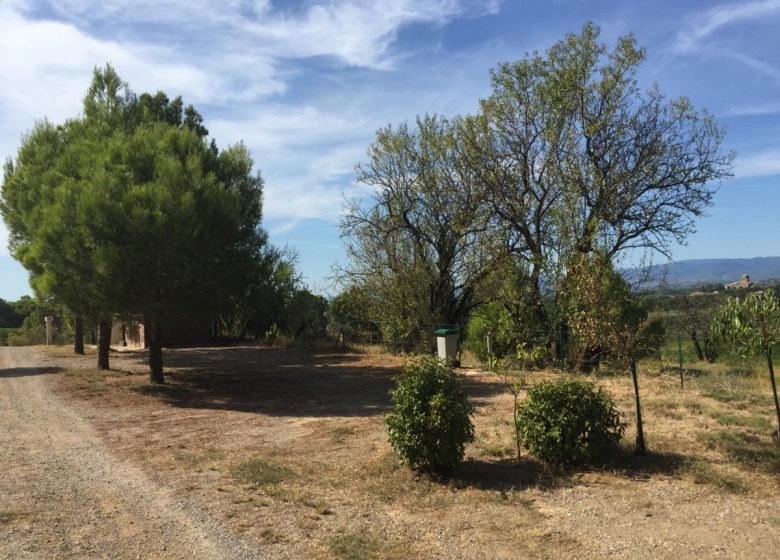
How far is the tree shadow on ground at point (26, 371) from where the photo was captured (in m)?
17.6

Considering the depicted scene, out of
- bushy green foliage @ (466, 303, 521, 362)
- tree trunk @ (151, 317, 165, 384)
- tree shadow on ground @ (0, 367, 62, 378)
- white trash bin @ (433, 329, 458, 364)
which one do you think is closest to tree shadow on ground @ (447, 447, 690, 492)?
white trash bin @ (433, 329, 458, 364)

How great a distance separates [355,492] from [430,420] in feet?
3.54

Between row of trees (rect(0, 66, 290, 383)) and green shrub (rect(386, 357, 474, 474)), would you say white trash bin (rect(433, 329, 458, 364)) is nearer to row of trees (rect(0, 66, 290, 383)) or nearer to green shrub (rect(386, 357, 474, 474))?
row of trees (rect(0, 66, 290, 383))

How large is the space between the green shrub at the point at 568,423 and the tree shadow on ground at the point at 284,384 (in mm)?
4409

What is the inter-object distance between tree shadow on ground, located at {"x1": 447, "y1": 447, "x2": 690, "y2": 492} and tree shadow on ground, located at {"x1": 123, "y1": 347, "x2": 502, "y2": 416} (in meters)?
4.21

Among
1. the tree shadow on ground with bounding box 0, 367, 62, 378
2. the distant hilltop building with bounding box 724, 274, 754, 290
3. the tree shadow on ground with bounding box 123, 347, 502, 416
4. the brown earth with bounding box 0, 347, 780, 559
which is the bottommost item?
the brown earth with bounding box 0, 347, 780, 559

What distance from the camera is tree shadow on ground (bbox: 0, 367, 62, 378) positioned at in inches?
692

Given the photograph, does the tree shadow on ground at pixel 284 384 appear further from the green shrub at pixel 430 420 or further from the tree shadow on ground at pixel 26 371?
the green shrub at pixel 430 420

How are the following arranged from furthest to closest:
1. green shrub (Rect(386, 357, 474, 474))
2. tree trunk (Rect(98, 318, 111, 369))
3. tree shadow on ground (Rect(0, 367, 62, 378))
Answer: tree trunk (Rect(98, 318, 111, 369)), tree shadow on ground (Rect(0, 367, 62, 378)), green shrub (Rect(386, 357, 474, 474))

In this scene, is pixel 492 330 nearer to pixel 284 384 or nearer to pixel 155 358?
pixel 284 384

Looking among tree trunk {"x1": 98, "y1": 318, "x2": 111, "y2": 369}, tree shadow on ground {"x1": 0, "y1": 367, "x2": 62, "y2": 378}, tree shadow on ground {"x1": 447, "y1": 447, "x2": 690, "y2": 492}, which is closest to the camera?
tree shadow on ground {"x1": 447, "y1": 447, "x2": 690, "y2": 492}

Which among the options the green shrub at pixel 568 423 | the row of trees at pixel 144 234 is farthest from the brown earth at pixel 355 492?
the row of trees at pixel 144 234

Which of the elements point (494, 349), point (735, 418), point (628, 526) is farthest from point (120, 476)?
point (494, 349)

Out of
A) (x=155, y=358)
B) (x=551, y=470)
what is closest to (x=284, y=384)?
(x=155, y=358)
